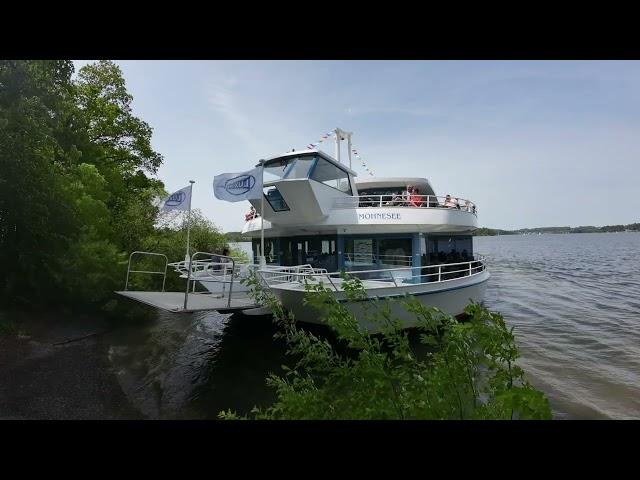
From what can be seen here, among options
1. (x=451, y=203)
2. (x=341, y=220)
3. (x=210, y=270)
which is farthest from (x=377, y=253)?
(x=210, y=270)

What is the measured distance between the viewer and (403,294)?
862 cm

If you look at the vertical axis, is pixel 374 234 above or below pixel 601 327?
above

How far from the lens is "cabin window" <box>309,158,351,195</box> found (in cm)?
1065

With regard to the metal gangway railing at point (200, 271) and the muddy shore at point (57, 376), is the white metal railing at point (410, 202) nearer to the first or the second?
the metal gangway railing at point (200, 271)

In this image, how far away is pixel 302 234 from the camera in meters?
12.6

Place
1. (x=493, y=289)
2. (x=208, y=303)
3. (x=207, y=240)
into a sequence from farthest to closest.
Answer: (x=207, y=240) < (x=493, y=289) < (x=208, y=303)

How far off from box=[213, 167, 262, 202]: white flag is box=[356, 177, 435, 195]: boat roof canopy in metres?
6.57

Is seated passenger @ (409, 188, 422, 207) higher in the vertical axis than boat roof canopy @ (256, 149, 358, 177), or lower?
lower

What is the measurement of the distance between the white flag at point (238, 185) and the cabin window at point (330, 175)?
2.16m

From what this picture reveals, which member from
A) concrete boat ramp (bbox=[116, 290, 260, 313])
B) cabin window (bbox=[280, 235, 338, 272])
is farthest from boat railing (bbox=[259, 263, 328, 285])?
cabin window (bbox=[280, 235, 338, 272])

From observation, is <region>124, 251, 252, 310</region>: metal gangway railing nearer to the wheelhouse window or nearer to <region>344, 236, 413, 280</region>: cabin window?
→ the wheelhouse window
